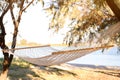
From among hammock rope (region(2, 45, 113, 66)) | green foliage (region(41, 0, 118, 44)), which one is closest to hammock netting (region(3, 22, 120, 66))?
hammock rope (region(2, 45, 113, 66))

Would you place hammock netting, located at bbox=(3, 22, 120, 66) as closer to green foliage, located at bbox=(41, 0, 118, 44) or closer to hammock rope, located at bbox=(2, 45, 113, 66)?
hammock rope, located at bbox=(2, 45, 113, 66)

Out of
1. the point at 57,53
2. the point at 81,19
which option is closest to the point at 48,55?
the point at 57,53

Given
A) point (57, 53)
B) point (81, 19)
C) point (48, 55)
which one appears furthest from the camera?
point (81, 19)

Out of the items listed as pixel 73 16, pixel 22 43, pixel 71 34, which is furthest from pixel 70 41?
pixel 22 43

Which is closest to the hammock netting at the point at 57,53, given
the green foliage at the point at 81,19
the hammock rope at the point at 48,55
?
the hammock rope at the point at 48,55

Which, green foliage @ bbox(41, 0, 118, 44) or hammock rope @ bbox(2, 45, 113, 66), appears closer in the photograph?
hammock rope @ bbox(2, 45, 113, 66)

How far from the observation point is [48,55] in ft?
14.1

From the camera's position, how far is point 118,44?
1034 centimetres

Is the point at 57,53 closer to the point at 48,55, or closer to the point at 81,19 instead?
the point at 48,55

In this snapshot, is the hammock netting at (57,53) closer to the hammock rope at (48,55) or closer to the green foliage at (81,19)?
the hammock rope at (48,55)

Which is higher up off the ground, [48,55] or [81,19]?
[81,19]

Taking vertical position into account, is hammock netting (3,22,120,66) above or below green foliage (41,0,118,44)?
below

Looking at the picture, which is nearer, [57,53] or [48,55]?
[57,53]

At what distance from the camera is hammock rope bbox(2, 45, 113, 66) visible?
13.7 feet
